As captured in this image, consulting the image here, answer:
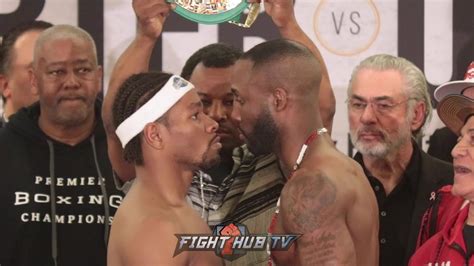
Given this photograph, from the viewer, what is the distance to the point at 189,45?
14.8 ft

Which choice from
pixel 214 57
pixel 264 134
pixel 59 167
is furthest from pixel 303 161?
pixel 59 167

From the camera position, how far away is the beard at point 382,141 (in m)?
3.93

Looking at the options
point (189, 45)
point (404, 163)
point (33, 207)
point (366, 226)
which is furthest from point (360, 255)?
point (189, 45)

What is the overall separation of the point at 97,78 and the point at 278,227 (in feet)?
3.86

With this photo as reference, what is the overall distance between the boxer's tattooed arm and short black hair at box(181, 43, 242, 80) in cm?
102

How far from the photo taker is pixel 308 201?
3.03 metres

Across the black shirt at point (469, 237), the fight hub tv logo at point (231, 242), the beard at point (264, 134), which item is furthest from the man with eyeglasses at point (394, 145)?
the beard at point (264, 134)

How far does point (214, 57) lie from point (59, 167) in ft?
2.12

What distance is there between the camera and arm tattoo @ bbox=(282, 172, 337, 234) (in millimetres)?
3014

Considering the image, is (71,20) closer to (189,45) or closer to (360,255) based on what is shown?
(189,45)

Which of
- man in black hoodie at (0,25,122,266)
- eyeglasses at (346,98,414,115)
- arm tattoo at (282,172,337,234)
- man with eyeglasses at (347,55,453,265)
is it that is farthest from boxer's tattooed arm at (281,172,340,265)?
man in black hoodie at (0,25,122,266)

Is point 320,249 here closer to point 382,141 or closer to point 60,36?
point 382,141

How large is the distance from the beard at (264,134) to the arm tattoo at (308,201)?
0.25 meters

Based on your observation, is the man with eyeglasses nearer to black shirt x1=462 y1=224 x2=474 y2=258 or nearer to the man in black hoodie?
black shirt x1=462 y1=224 x2=474 y2=258
